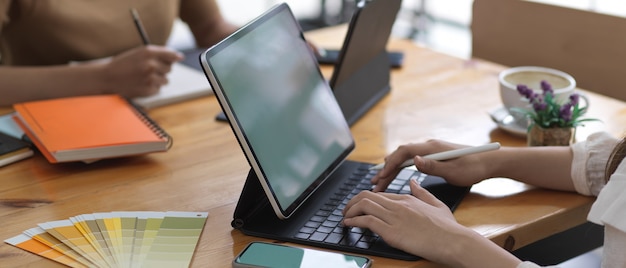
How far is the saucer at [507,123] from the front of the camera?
4.57 feet

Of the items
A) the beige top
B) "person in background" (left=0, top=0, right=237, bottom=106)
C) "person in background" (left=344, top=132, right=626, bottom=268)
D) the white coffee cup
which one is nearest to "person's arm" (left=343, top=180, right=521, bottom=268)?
"person in background" (left=344, top=132, right=626, bottom=268)

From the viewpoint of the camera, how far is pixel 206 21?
2236mm

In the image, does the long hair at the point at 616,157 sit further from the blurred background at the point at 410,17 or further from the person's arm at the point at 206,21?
the blurred background at the point at 410,17

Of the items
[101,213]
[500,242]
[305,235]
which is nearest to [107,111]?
[101,213]

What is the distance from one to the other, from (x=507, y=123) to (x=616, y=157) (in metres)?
0.34

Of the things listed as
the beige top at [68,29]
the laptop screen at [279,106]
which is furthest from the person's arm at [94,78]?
the laptop screen at [279,106]

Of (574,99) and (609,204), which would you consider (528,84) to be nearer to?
(574,99)

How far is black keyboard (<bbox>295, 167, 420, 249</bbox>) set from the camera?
3.29 ft

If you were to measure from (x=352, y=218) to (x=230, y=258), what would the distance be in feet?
0.58

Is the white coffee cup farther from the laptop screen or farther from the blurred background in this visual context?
the blurred background

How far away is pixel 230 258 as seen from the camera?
0.98 m

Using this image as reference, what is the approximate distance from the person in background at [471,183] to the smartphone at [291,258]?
0.06 metres

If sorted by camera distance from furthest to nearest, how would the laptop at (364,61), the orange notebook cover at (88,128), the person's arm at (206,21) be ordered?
the person's arm at (206,21) → the laptop at (364,61) → the orange notebook cover at (88,128)

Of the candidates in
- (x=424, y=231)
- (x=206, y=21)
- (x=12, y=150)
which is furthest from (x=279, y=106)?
(x=206, y=21)
